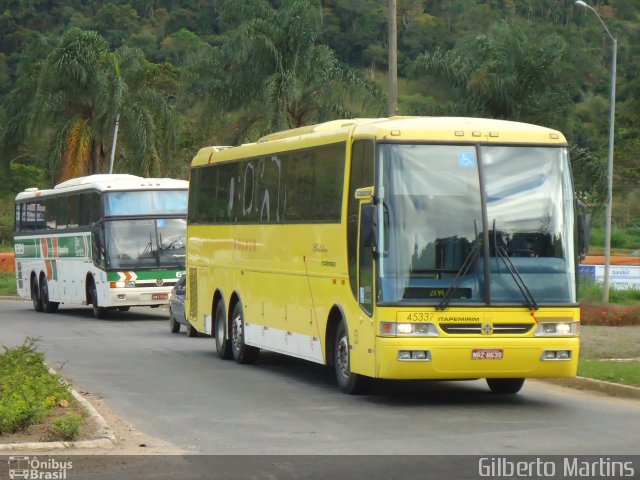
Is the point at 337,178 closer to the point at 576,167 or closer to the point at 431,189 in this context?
the point at 431,189

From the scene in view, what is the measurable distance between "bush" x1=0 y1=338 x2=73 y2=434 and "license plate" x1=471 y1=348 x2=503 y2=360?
4.48m

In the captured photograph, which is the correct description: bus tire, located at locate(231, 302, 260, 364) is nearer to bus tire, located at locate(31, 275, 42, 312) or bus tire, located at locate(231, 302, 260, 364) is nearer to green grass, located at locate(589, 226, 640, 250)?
bus tire, located at locate(31, 275, 42, 312)

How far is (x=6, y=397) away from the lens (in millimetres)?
12977

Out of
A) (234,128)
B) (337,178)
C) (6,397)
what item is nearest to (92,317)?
(234,128)

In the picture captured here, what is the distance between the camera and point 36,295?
41.1 meters

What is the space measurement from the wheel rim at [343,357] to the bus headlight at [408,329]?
1295mm

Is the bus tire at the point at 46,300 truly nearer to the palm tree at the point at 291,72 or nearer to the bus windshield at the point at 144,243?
the bus windshield at the point at 144,243

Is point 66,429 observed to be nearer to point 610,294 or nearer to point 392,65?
point 392,65

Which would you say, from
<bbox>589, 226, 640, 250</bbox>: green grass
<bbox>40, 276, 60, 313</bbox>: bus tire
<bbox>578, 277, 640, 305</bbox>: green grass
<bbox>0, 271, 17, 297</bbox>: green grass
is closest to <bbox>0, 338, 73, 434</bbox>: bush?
<bbox>40, 276, 60, 313</bbox>: bus tire

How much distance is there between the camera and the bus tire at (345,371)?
16219 millimetres

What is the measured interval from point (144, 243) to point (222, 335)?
1288cm

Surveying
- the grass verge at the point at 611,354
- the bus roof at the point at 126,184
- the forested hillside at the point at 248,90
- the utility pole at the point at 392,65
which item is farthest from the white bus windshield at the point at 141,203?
the grass verge at the point at 611,354

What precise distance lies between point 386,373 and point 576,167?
109 feet

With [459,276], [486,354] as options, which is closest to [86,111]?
[459,276]
